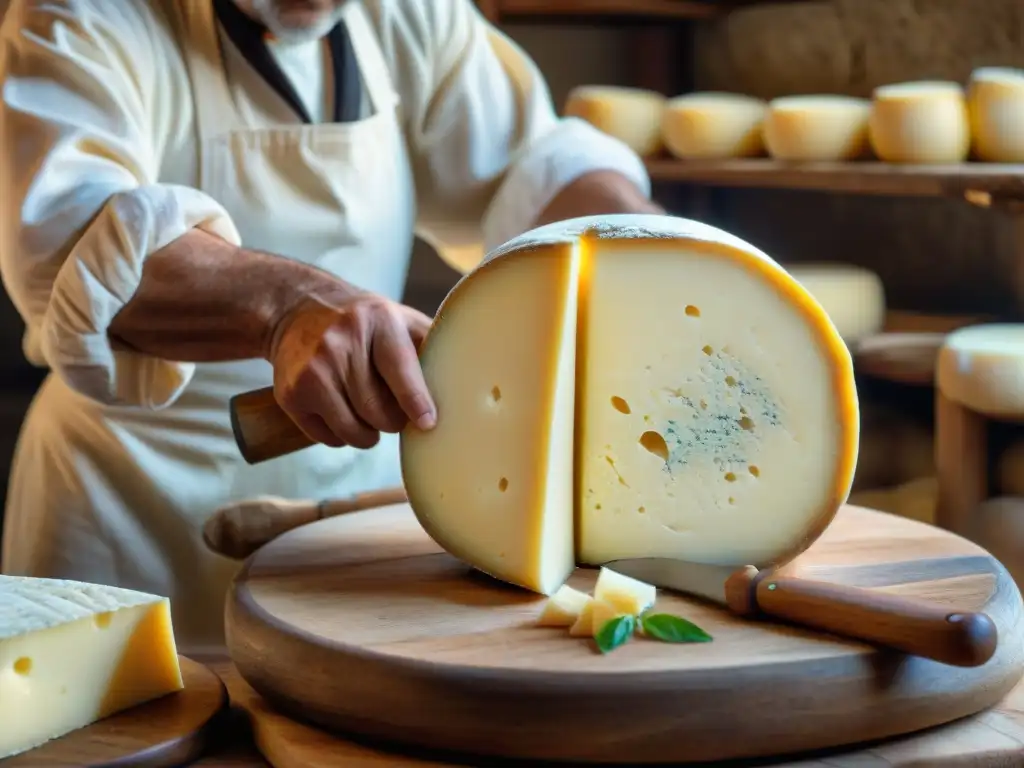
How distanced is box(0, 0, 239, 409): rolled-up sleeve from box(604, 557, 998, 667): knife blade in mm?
610

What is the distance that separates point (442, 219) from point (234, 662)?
3.21ft

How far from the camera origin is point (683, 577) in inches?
46.3

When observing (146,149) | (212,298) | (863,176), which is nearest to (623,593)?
(212,298)

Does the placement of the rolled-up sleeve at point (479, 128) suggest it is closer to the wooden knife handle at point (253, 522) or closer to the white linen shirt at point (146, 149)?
the white linen shirt at point (146, 149)

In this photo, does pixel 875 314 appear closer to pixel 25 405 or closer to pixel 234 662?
pixel 234 662

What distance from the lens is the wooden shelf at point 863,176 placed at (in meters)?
2.20

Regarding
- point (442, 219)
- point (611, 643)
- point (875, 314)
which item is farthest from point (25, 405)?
point (611, 643)

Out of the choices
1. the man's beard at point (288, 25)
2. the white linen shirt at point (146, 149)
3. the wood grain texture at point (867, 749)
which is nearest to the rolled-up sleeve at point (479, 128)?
the white linen shirt at point (146, 149)

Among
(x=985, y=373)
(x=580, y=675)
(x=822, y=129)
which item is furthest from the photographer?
(x=822, y=129)

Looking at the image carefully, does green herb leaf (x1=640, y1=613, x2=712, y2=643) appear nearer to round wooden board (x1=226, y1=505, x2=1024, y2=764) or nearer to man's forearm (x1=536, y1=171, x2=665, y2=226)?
round wooden board (x1=226, y1=505, x2=1024, y2=764)

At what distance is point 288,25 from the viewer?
1.63 meters

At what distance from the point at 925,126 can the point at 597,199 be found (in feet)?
2.92

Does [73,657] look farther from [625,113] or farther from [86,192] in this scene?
[625,113]

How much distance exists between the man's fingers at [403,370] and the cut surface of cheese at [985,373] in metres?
1.17
